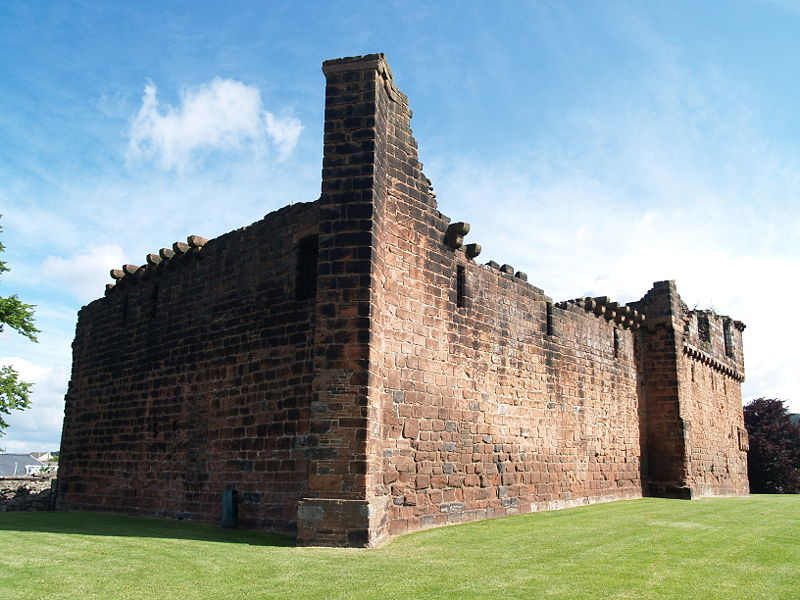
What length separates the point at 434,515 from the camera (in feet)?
38.6

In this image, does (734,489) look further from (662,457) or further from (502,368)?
(502,368)

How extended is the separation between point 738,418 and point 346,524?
72.2ft

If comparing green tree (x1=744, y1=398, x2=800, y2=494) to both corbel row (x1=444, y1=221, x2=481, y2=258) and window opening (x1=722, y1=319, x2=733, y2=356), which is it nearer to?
window opening (x1=722, y1=319, x2=733, y2=356)

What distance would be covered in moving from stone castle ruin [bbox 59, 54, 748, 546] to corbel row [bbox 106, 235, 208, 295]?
0.05m

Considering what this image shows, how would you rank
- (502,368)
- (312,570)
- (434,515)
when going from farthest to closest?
(502,368), (434,515), (312,570)

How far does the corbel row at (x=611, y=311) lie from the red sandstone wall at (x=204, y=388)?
27.2 feet

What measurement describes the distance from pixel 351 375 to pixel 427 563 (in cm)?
292

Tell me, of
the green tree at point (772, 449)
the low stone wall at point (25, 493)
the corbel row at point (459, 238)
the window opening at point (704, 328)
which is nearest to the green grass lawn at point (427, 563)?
the corbel row at point (459, 238)

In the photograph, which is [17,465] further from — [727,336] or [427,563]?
[427,563]

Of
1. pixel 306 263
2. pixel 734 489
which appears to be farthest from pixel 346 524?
pixel 734 489

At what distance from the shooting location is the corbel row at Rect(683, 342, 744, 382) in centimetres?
2222

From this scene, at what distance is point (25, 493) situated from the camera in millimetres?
19922

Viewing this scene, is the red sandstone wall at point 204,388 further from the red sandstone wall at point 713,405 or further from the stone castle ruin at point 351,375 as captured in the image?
the red sandstone wall at point 713,405

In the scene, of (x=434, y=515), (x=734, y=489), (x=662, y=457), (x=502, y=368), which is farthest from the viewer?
(x=734, y=489)
